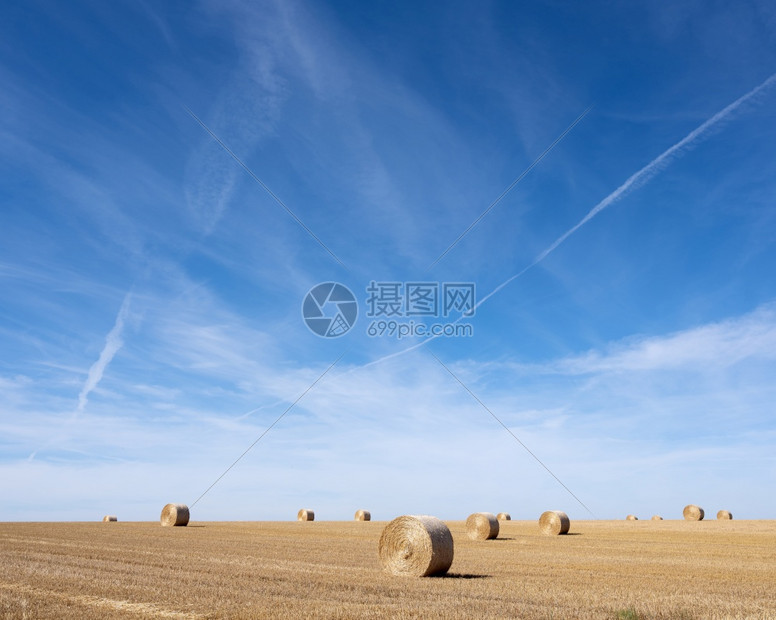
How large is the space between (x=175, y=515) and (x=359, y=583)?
29115 mm

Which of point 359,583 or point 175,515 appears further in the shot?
point 175,515

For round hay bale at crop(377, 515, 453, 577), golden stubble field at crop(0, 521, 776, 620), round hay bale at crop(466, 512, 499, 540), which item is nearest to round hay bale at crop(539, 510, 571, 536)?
round hay bale at crop(466, 512, 499, 540)

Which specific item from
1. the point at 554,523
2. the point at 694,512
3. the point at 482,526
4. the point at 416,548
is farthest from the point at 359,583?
the point at 694,512

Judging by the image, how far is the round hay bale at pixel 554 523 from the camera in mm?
34688

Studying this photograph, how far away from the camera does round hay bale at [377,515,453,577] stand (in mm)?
16766

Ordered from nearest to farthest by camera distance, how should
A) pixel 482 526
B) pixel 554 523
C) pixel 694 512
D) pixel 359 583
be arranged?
1. pixel 359 583
2. pixel 482 526
3. pixel 554 523
4. pixel 694 512

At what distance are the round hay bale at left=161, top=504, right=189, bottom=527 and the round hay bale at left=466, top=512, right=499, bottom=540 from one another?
17.8m

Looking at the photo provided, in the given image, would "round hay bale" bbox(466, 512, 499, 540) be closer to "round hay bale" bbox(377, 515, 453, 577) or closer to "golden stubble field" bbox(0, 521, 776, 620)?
"golden stubble field" bbox(0, 521, 776, 620)

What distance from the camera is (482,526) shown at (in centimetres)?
3106

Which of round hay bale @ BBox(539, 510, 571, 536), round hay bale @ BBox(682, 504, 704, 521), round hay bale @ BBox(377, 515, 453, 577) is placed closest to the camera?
round hay bale @ BBox(377, 515, 453, 577)

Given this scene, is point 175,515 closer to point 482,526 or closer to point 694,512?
point 482,526

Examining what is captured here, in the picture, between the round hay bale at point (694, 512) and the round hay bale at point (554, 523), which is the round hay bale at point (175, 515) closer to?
the round hay bale at point (554, 523)

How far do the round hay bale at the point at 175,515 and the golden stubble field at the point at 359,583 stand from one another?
16343 millimetres

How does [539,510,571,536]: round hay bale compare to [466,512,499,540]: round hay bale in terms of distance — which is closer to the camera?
[466,512,499,540]: round hay bale
